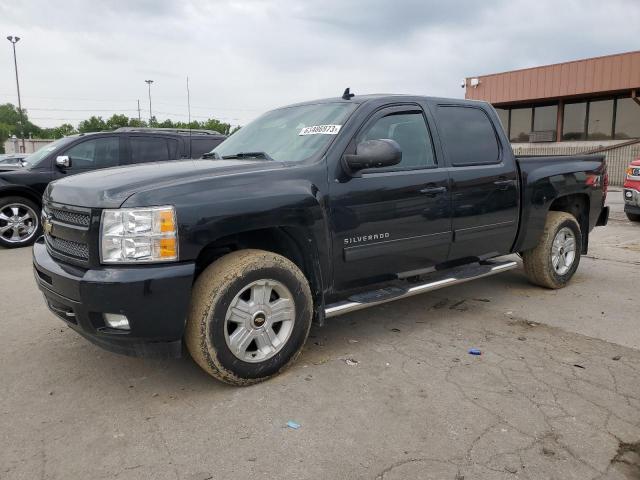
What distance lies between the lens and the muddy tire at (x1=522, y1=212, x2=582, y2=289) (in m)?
5.30

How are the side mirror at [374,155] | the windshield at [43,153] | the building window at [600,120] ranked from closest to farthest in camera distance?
the side mirror at [374,155] < the windshield at [43,153] < the building window at [600,120]

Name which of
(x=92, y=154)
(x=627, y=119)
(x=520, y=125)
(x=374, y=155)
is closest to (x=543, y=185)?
(x=374, y=155)

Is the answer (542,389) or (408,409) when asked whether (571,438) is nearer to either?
(542,389)

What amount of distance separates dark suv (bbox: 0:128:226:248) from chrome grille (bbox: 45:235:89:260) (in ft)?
17.1

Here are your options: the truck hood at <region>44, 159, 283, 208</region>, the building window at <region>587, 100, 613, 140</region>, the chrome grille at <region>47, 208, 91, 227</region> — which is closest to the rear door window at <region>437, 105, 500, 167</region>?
the truck hood at <region>44, 159, 283, 208</region>

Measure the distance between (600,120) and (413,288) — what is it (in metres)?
22.2

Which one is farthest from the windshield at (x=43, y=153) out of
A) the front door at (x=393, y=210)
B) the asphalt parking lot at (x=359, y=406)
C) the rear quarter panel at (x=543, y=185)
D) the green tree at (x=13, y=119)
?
the green tree at (x=13, y=119)

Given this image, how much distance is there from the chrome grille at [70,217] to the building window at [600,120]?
23.6 m

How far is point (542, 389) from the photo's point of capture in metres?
3.18

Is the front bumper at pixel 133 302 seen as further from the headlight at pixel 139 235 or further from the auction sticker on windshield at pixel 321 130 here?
the auction sticker on windshield at pixel 321 130

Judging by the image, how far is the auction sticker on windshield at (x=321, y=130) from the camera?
375cm

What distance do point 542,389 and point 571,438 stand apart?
1.79 feet

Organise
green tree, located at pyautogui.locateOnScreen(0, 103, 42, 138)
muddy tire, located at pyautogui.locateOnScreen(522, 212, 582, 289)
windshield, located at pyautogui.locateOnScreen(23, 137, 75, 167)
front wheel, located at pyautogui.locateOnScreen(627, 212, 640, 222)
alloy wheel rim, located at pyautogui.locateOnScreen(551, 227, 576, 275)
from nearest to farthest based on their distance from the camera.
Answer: muddy tire, located at pyautogui.locateOnScreen(522, 212, 582, 289) < alloy wheel rim, located at pyautogui.locateOnScreen(551, 227, 576, 275) < windshield, located at pyautogui.locateOnScreen(23, 137, 75, 167) < front wheel, located at pyautogui.locateOnScreen(627, 212, 640, 222) < green tree, located at pyautogui.locateOnScreen(0, 103, 42, 138)

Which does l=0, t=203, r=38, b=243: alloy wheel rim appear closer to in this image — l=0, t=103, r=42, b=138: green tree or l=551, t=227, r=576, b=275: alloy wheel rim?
l=551, t=227, r=576, b=275: alloy wheel rim
